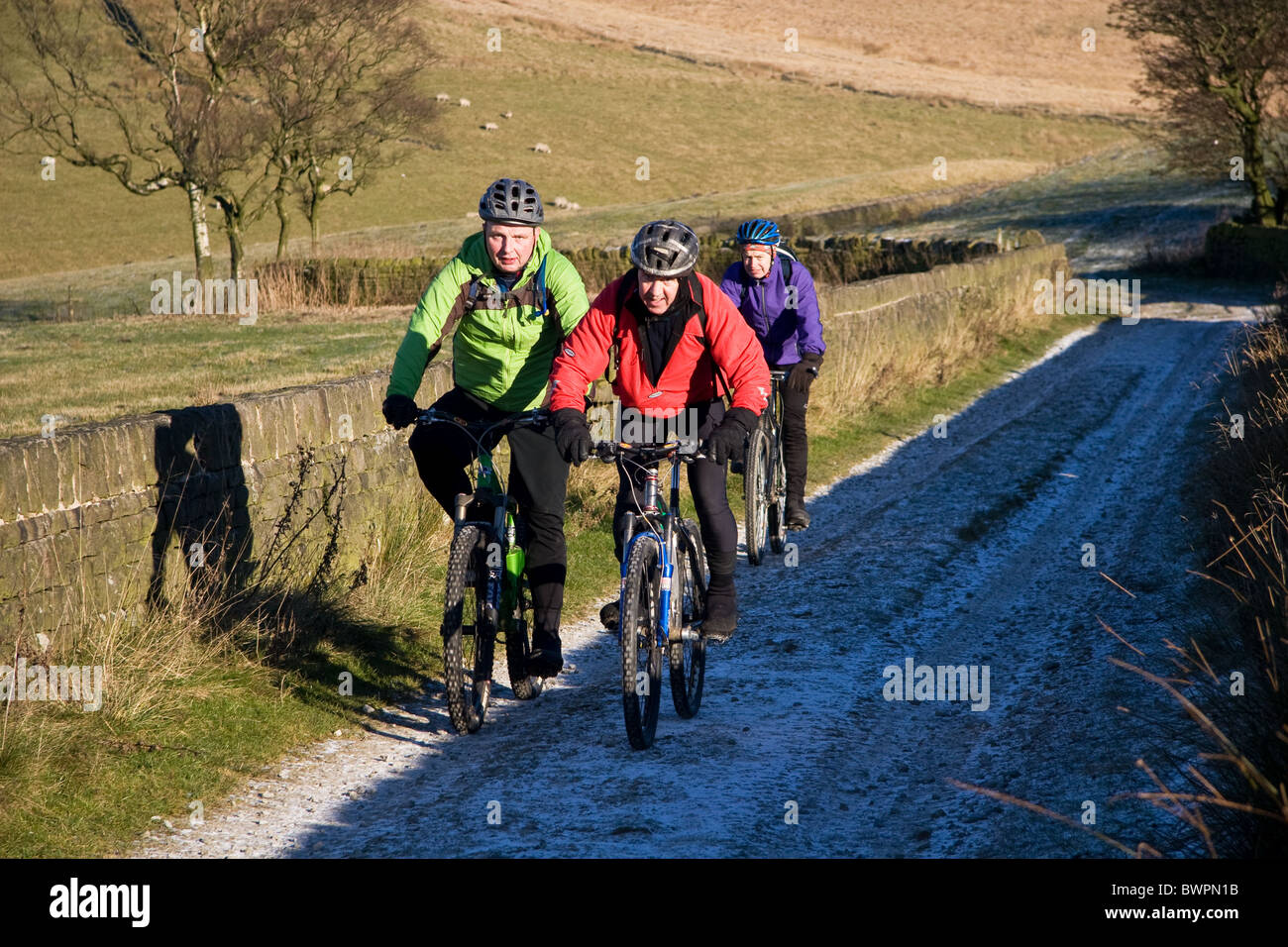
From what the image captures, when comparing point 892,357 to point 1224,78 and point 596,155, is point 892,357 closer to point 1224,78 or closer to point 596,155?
point 1224,78

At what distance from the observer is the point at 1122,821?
15.4ft

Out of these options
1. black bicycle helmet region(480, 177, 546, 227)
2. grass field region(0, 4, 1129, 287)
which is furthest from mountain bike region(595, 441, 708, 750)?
grass field region(0, 4, 1129, 287)

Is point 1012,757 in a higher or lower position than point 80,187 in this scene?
lower

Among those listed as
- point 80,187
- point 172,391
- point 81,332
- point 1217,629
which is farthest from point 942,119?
point 1217,629

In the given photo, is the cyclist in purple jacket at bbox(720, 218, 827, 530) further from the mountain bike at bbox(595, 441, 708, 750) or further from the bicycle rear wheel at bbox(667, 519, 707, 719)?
the mountain bike at bbox(595, 441, 708, 750)

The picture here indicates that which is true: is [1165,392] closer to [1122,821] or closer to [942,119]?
[1122,821]

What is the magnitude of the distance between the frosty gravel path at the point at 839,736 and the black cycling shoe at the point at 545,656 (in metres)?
0.26

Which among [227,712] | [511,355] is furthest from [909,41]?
[227,712]

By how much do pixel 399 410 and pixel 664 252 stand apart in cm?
130

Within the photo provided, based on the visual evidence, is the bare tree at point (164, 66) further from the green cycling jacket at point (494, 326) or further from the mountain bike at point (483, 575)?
the mountain bike at point (483, 575)

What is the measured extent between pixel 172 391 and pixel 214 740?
11.8 meters

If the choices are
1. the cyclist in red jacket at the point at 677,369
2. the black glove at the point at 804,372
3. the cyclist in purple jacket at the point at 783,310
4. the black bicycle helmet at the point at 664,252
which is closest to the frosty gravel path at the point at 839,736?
the cyclist in red jacket at the point at 677,369
